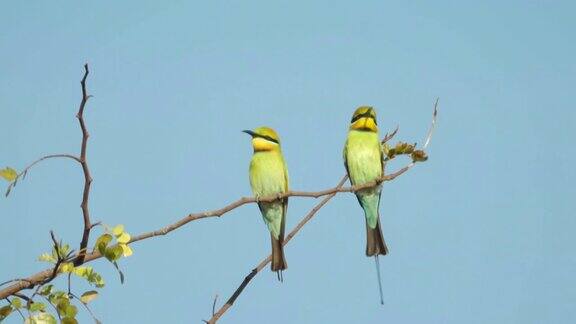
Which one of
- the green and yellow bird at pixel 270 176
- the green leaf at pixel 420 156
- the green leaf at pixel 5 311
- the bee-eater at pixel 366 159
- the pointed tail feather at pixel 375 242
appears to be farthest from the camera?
the bee-eater at pixel 366 159

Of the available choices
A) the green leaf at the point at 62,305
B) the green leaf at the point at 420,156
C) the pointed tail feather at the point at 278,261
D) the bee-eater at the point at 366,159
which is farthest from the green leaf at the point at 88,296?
the bee-eater at the point at 366,159

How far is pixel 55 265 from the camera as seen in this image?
237 cm

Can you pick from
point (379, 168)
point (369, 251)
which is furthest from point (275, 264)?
point (379, 168)

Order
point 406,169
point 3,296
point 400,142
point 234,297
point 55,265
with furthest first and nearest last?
point 400,142 < point 406,169 < point 234,297 < point 55,265 < point 3,296

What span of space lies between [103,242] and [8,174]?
0.35 m

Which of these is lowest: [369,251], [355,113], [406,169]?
[369,251]

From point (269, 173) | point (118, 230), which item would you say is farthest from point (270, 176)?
point (118, 230)

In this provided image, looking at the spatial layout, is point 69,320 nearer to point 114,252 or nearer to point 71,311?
point 71,311

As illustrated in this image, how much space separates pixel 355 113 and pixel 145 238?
3.74 m

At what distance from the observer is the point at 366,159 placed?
5.77m

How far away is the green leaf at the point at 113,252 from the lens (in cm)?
241

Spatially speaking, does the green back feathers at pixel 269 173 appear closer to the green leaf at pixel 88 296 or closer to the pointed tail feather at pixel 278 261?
the pointed tail feather at pixel 278 261

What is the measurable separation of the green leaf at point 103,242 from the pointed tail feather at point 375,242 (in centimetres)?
278

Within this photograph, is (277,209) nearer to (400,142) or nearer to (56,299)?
(400,142)
